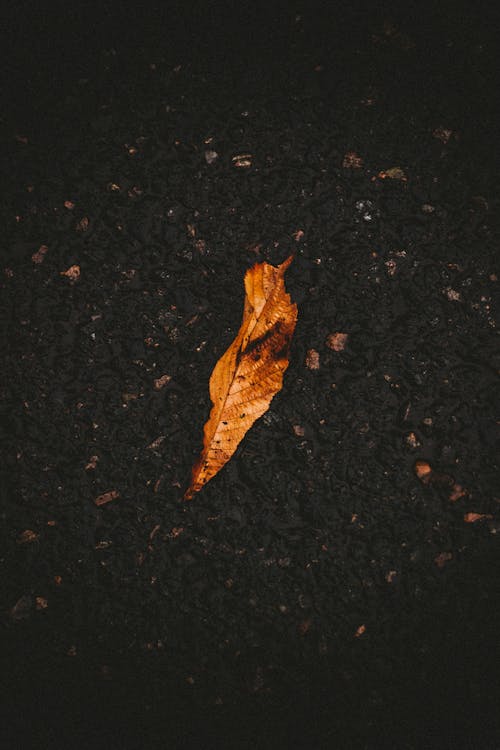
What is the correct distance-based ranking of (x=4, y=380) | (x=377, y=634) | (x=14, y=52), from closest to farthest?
(x=377, y=634), (x=4, y=380), (x=14, y=52)

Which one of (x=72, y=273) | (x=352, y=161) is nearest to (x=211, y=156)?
(x=352, y=161)

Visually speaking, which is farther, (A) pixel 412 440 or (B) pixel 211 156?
(B) pixel 211 156

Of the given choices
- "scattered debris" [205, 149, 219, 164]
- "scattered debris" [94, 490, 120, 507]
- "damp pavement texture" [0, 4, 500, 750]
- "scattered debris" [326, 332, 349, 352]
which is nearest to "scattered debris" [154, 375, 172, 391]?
"damp pavement texture" [0, 4, 500, 750]

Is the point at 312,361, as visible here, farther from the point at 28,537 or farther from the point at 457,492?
the point at 28,537

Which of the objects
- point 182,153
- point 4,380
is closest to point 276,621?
point 4,380

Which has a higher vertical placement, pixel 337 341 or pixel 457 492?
pixel 337 341

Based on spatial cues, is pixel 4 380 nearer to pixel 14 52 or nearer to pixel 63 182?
pixel 63 182

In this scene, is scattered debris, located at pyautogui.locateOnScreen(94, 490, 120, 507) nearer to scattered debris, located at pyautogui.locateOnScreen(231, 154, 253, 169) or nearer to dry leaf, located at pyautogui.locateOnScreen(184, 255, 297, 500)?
dry leaf, located at pyautogui.locateOnScreen(184, 255, 297, 500)
